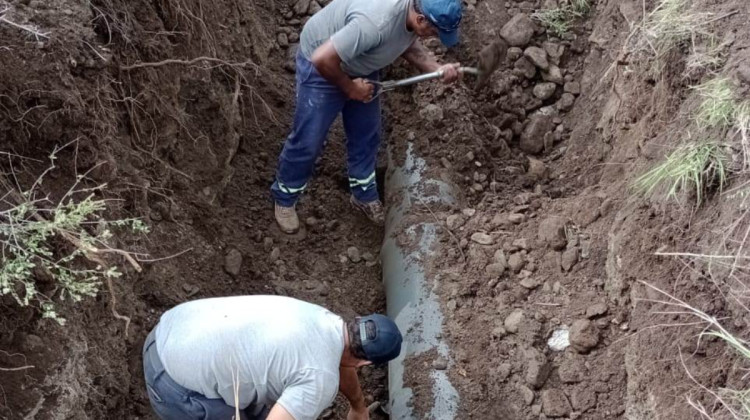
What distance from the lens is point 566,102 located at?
434cm

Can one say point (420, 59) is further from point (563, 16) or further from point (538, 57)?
point (563, 16)

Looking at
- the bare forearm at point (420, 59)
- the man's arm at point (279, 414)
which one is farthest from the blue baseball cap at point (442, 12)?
the man's arm at point (279, 414)

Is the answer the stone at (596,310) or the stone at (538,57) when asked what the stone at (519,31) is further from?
the stone at (596,310)

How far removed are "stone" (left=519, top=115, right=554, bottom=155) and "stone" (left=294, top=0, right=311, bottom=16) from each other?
1660 mm

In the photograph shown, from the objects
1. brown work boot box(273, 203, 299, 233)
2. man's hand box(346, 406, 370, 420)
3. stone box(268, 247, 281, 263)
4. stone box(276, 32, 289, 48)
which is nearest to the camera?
man's hand box(346, 406, 370, 420)

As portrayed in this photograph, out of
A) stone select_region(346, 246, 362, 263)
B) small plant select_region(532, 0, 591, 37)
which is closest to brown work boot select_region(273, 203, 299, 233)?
stone select_region(346, 246, 362, 263)

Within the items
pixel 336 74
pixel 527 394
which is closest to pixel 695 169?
pixel 527 394

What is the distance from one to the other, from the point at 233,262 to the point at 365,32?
1.36 metres

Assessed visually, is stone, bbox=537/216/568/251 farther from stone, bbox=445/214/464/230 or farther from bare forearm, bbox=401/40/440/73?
bare forearm, bbox=401/40/440/73

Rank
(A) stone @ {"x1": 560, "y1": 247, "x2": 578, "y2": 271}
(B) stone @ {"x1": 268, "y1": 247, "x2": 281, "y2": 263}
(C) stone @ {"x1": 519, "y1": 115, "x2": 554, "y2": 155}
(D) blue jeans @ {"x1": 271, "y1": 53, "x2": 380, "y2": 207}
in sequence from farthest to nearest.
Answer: (C) stone @ {"x1": 519, "y1": 115, "x2": 554, "y2": 155}, (B) stone @ {"x1": 268, "y1": 247, "x2": 281, "y2": 263}, (D) blue jeans @ {"x1": 271, "y1": 53, "x2": 380, "y2": 207}, (A) stone @ {"x1": 560, "y1": 247, "x2": 578, "y2": 271}

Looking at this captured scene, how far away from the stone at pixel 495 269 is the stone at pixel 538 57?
1435 millimetres

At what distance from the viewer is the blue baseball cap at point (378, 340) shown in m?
2.70

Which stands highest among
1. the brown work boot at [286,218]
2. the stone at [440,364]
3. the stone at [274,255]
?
the stone at [440,364]

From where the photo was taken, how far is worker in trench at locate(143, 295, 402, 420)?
261 centimetres
